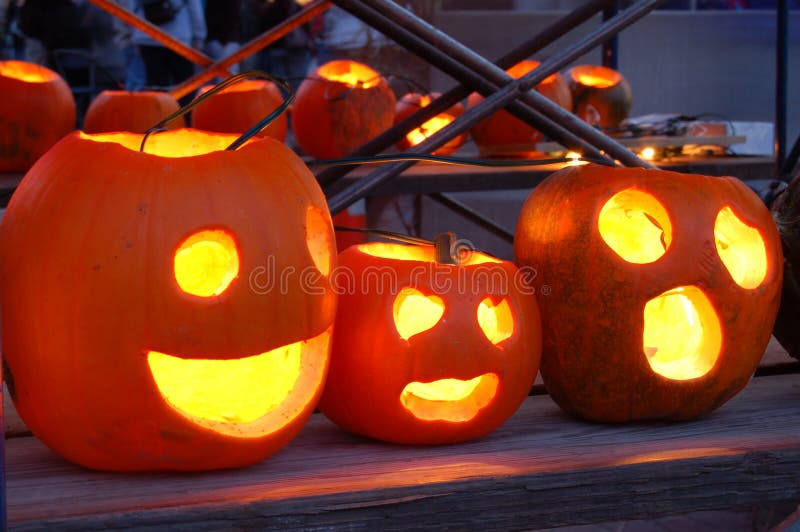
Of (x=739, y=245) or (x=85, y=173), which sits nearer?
(x=85, y=173)

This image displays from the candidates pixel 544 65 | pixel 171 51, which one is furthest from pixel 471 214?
pixel 171 51

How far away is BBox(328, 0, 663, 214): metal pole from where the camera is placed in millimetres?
2361

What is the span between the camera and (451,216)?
642 cm

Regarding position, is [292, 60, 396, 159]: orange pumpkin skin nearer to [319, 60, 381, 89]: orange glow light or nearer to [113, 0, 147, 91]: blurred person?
[319, 60, 381, 89]: orange glow light

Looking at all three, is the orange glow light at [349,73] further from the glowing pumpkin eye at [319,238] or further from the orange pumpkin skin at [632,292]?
the glowing pumpkin eye at [319,238]

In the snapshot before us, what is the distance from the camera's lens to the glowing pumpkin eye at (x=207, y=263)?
1475 mm

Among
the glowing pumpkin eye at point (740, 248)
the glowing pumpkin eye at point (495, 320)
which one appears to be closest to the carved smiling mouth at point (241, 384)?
the glowing pumpkin eye at point (495, 320)

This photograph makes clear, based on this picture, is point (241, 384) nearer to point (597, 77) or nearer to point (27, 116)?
point (27, 116)

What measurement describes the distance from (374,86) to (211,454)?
2317 mm

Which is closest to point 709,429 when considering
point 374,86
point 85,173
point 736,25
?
point 85,173

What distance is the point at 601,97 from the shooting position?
4184mm

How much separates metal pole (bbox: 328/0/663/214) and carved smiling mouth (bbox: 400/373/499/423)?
2.29 ft

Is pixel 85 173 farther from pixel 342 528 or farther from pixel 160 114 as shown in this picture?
pixel 160 114

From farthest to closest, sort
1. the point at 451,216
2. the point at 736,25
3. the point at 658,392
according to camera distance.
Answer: the point at 736,25
the point at 451,216
the point at 658,392
